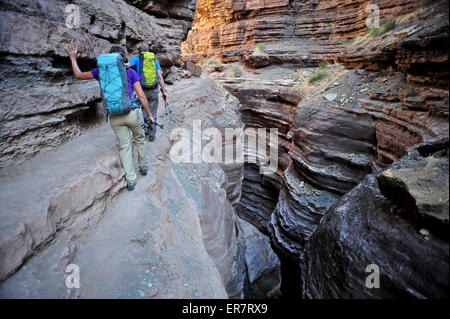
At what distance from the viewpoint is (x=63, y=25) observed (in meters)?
3.38

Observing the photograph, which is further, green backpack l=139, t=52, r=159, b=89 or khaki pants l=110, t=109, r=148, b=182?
green backpack l=139, t=52, r=159, b=89

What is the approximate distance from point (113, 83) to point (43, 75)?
1355mm

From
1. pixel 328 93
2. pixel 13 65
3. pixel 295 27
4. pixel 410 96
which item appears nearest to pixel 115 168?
pixel 13 65

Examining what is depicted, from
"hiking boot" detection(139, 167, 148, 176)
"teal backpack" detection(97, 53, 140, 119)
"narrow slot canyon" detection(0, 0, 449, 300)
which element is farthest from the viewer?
"hiking boot" detection(139, 167, 148, 176)

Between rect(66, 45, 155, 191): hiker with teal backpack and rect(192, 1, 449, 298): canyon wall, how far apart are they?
3.56 meters

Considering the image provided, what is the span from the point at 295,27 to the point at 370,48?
7.87 m

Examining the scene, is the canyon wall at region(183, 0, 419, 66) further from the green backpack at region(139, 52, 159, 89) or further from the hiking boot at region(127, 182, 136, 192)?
the hiking boot at region(127, 182, 136, 192)

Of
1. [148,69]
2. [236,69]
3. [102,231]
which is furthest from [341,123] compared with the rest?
[236,69]

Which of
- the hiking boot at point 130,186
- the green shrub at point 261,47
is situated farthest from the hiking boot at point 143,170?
the green shrub at point 261,47

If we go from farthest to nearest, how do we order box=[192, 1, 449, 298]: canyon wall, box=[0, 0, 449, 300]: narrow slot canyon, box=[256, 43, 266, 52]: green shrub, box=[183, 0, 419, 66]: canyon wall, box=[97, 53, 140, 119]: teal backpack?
box=[256, 43, 266, 52]: green shrub < box=[183, 0, 419, 66]: canyon wall < box=[192, 1, 449, 298]: canyon wall < box=[97, 53, 140, 119]: teal backpack < box=[0, 0, 449, 300]: narrow slot canyon

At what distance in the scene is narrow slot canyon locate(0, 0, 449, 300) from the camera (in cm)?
226

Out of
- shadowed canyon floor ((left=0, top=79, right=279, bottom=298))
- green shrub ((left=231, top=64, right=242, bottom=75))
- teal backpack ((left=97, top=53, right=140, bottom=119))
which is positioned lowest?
shadowed canyon floor ((left=0, top=79, right=279, bottom=298))

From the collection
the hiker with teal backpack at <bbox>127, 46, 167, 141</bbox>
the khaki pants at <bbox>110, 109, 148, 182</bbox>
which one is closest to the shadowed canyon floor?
the khaki pants at <bbox>110, 109, 148, 182</bbox>

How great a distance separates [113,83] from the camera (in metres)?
2.64
